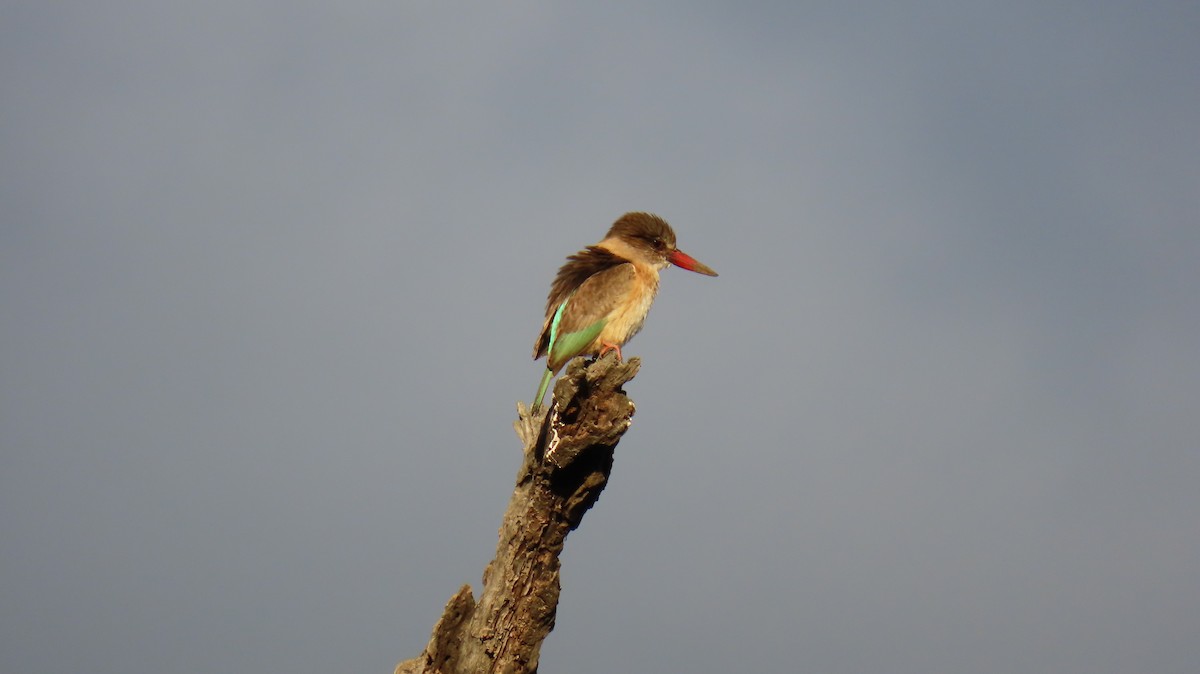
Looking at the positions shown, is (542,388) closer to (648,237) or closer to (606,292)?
(606,292)

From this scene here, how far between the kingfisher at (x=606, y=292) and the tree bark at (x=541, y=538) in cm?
130

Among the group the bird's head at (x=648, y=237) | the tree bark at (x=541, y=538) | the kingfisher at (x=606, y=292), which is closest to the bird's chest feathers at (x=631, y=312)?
the kingfisher at (x=606, y=292)

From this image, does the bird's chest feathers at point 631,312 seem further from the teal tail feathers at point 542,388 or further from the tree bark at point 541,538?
the tree bark at point 541,538

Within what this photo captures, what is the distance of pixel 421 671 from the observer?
688cm

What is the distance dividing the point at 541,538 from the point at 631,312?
274 centimetres

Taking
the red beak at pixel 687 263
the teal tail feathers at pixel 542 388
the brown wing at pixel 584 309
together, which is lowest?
the teal tail feathers at pixel 542 388

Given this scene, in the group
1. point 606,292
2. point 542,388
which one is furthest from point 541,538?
point 606,292

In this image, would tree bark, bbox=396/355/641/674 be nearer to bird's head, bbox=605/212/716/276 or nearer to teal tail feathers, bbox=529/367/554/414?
teal tail feathers, bbox=529/367/554/414

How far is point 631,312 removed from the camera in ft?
29.8

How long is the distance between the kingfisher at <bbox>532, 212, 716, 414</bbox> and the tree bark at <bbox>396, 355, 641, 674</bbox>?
4.26 ft

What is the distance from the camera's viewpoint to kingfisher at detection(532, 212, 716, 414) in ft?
28.9

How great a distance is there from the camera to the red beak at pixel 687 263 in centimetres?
1012

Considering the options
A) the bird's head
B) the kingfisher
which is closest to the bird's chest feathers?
the kingfisher

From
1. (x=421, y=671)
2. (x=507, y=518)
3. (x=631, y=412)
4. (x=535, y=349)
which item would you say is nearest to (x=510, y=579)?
(x=507, y=518)
